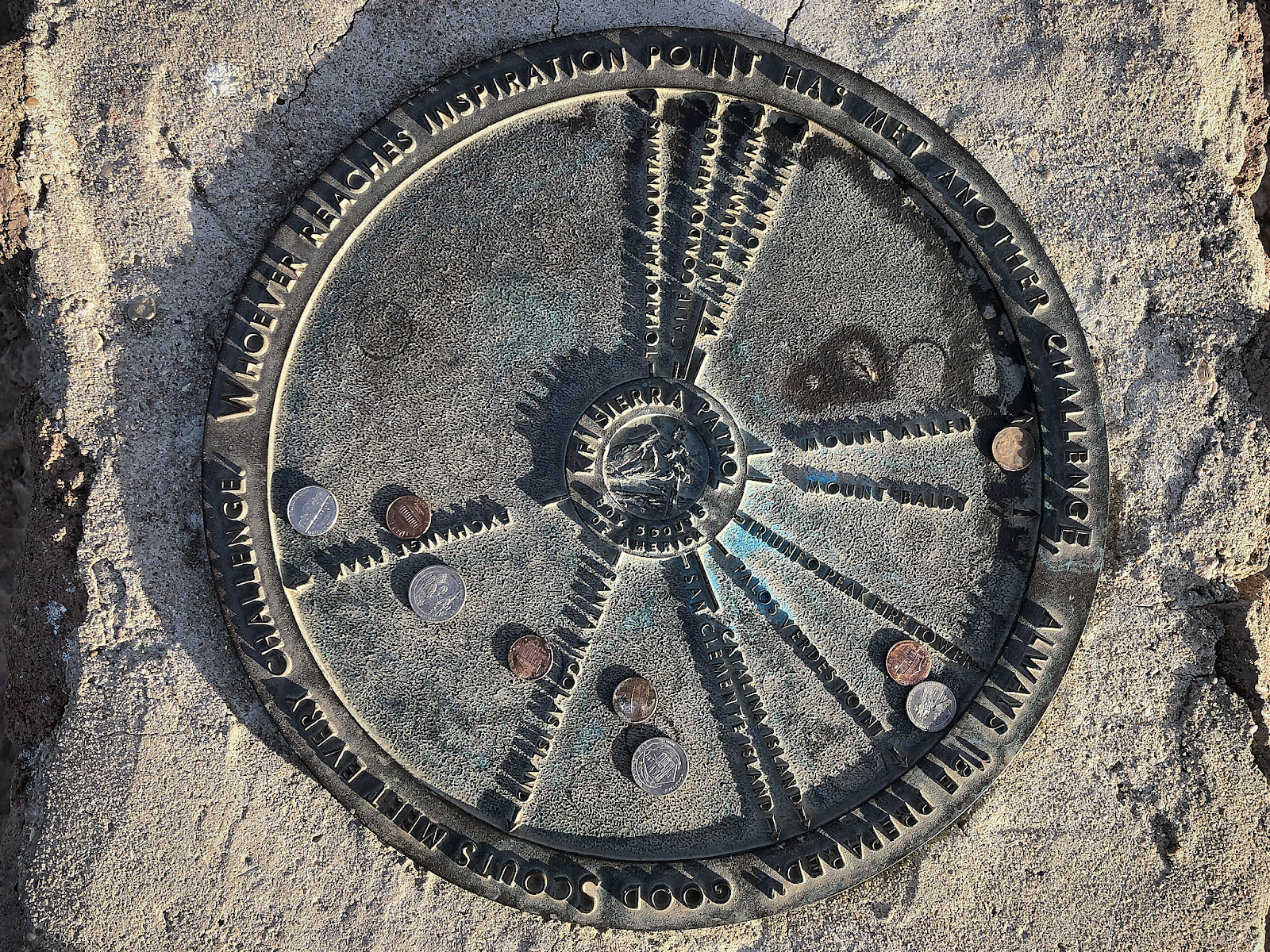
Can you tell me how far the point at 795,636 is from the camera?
3598 mm

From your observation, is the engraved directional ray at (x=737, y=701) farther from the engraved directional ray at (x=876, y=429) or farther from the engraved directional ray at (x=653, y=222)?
the engraved directional ray at (x=653, y=222)

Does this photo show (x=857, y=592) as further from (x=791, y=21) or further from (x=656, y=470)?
(x=791, y=21)

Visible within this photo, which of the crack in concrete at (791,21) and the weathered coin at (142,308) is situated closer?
the weathered coin at (142,308)

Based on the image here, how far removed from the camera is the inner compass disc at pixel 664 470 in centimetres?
351

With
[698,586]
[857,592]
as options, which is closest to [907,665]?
[857,592]

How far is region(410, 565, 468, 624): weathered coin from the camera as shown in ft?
11.6

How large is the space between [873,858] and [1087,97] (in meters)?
3.54

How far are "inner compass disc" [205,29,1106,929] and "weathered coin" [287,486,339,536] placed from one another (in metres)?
0.03

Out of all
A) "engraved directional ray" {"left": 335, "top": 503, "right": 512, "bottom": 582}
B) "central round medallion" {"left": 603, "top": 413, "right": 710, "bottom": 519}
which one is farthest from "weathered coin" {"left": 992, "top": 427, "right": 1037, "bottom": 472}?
"engraved directional ray" {"left": 335, "top": 503, "right": 512, "bottom": 582}

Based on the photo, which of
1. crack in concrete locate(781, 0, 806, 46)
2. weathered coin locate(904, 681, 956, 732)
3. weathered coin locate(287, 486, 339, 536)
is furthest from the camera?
crack in concrete locate(781, 0, 806, 46)

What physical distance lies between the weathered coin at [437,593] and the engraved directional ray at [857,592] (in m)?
1.25

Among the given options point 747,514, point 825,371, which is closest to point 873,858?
point 747,514

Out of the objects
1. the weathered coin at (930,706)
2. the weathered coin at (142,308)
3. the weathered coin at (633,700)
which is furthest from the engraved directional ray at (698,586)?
the weathered coin at (142,308)

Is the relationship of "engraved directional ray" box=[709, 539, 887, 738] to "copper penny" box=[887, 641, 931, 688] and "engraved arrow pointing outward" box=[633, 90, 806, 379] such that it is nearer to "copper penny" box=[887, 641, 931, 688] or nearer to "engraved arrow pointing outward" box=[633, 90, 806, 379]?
"copper penny" box=[887, 641, 931, 688]
